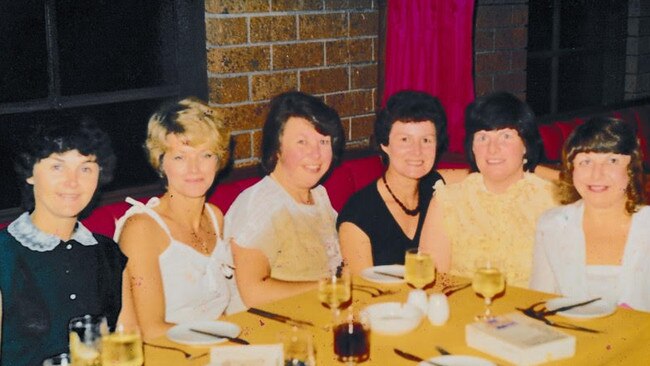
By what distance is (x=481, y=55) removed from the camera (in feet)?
15.6

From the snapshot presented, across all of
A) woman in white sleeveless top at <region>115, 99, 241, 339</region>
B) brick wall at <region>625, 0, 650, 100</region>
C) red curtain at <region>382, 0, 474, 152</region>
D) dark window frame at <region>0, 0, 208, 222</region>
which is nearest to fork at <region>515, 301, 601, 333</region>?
woman in white sleeveless top at <region>115, 99, 241, 339</region>

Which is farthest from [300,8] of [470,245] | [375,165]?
[470,245]

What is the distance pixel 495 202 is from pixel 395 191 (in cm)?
37

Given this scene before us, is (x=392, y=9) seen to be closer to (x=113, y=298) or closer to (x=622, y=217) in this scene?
(x=622, y=217)

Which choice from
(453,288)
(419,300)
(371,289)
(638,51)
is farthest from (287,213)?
(638,51)

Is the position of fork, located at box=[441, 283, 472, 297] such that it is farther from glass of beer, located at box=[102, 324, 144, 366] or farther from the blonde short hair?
glass of beer, located at box=[102, 324, 144, 366]

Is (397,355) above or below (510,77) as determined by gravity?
below

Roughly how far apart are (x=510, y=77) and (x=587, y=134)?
242 centimetres

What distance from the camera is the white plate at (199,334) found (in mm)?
2047

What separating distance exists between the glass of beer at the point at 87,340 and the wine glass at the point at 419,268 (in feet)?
2.93

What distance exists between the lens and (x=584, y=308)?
7.44ft

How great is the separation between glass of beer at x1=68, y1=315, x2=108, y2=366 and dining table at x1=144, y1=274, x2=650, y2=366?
14 centimetres

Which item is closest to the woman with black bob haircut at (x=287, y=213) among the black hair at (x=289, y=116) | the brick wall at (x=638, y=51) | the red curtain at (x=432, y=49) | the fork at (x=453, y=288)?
the black hair at (x=289, y=116)

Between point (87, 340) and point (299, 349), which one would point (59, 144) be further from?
point (299, 349)
